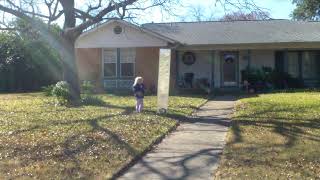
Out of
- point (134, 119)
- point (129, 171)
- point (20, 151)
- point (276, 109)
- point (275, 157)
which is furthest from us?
point (276, 109)

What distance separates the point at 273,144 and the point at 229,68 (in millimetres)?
20122

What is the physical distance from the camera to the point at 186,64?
31203 mm

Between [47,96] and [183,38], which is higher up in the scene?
[183,38]

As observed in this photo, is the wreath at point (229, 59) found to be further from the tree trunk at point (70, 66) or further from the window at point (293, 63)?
the tree trunk at point (70, 66)

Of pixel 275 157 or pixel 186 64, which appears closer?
pixel 275 157

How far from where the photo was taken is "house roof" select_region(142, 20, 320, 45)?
29.5 metres

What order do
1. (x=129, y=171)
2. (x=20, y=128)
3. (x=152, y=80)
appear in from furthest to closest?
(x=152, y=80) < (x=20, y=128) < (x=129, y=171)

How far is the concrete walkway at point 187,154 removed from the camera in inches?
347

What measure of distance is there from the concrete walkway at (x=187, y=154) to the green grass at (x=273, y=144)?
261 millimetres

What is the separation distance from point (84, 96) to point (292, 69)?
13940 millimetres

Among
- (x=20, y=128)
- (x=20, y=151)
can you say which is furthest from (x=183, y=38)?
(x=20, y=151)

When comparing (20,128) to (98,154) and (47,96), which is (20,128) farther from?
→ (47,96)

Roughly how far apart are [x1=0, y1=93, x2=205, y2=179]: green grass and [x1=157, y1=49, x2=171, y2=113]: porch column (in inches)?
17.7

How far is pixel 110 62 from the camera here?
1209 inches
